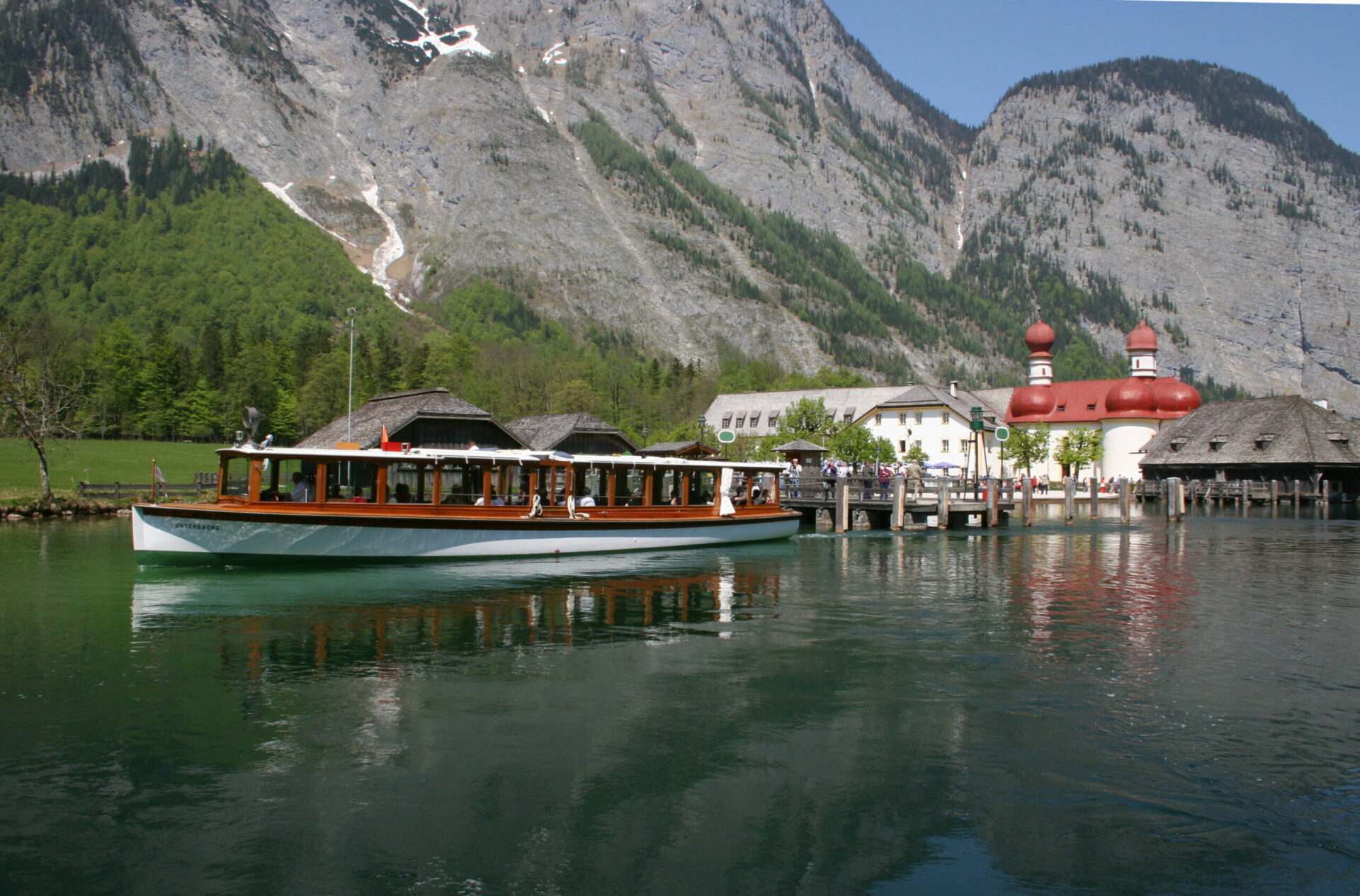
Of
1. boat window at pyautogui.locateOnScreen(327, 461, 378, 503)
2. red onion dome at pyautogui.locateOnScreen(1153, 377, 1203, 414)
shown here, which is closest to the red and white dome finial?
red onion dome at pyautogui.locateOnScreen(1153, 377, 1203, 414)

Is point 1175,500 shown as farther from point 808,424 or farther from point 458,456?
point 458,456

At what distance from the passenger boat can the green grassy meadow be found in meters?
34.2

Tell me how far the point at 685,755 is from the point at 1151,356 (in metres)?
119

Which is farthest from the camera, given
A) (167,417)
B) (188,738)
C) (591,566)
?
(167,417)

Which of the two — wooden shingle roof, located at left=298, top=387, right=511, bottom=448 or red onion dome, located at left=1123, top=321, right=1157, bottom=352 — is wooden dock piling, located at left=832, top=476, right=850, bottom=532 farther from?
red onion dome, located at left=1123, top=321, right=1157, bottom=352

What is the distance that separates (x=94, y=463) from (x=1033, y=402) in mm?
99116

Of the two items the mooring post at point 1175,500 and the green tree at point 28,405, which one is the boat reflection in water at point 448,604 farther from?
the mooring post at point 1175,500

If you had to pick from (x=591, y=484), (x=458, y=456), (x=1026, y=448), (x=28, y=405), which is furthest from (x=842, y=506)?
(x=1026, y=448)

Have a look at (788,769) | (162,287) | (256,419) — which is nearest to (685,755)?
(788,769)

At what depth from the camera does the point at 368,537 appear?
32844mm

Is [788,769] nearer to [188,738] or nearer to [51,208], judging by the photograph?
[188,738]

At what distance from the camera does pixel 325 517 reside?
31781 millimetres

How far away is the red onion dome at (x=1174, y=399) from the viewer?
116 meters

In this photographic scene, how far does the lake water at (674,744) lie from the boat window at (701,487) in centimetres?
1394
